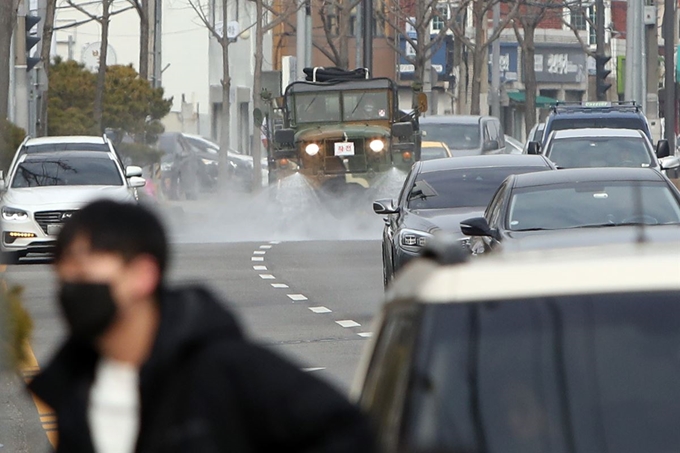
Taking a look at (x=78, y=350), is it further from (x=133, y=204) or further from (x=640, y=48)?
(x=640, y=48)

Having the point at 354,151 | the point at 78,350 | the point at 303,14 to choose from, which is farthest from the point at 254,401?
the point at 303,14

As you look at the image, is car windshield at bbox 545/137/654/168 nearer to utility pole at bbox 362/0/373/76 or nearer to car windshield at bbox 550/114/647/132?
car windshield at bbox 550/114/647/132

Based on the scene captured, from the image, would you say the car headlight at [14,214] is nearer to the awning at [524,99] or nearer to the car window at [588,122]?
the car window at [588,122]

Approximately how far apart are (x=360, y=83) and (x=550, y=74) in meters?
58.1

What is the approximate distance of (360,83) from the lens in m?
30.9

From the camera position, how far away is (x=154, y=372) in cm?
289

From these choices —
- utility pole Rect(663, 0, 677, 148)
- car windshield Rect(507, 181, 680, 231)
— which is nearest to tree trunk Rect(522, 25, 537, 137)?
utility pole Rect(663, 0, 677, 148)

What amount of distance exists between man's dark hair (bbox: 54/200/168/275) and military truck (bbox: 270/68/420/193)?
25.9 meters

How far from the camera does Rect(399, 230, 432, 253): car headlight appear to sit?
615 inches

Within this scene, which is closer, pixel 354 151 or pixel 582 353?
pixel 582 353

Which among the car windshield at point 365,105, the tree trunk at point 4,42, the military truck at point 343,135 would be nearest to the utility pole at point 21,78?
the military truck at point 343,135

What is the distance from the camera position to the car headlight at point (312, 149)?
97.0 feet

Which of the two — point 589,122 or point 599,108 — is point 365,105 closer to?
point 599,108

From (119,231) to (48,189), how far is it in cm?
2104
